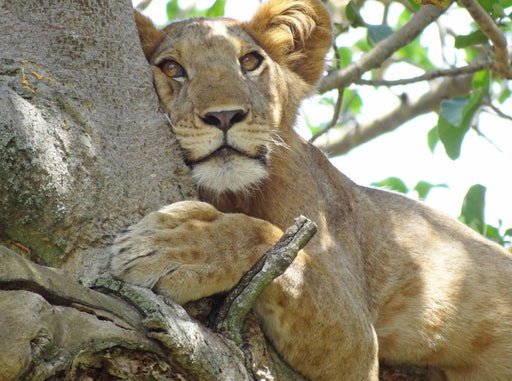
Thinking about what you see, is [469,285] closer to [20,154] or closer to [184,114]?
[184,114]

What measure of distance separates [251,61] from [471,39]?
2291 mm

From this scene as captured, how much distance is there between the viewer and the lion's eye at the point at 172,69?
14.0ft

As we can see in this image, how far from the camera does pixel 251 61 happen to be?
4.68 metres

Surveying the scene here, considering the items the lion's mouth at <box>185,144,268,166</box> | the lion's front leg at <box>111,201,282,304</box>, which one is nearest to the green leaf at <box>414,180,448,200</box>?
the lion's mouth at <box>185,144,268,166</box>

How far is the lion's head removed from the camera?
3.75 metres

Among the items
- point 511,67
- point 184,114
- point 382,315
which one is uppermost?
point 511,67

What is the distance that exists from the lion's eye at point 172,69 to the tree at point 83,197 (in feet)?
2.18

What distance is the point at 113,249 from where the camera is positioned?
282 centimetres

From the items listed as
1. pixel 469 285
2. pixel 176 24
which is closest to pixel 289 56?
pixel 176 24

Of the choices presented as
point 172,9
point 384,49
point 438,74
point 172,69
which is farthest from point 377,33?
point 172,9

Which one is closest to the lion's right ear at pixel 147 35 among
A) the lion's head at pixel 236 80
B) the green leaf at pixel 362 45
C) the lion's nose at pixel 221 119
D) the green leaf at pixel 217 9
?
the lion's head at pixel 236 80

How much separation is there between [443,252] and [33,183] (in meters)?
3.46

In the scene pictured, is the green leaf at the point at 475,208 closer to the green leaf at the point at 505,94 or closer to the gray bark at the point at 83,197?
the green leaf at the point at 505,94

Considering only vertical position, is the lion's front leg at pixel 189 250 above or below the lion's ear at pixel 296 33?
below
